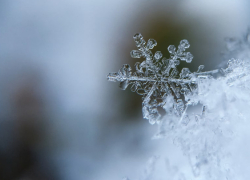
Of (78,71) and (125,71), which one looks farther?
(78,71)

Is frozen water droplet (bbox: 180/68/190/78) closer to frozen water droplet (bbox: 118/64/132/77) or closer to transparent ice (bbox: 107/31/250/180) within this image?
transparent ice (bbox: 107/31/250/180)

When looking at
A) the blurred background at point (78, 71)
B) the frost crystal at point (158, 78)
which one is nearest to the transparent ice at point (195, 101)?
the frost crystal at point (158, 78)

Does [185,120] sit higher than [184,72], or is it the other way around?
[184,72]

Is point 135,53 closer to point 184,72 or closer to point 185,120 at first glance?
point 184,72

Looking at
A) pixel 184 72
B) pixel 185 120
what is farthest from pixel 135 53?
pixel 185 120

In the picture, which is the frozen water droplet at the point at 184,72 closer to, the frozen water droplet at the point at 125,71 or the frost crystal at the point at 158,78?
the frost crystal at the point at 158,78

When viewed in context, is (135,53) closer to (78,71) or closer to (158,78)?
(158,78)

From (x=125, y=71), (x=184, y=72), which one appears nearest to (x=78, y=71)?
(x=125, y=71)
